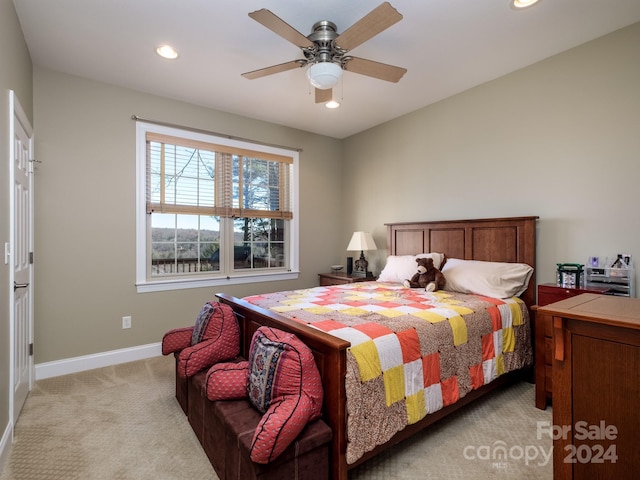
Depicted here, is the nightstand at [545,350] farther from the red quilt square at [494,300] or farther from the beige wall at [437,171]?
the beige wall at [437,171]

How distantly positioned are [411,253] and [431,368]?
2.16m

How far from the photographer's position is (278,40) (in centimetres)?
257

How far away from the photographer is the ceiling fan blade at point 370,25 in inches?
68.5

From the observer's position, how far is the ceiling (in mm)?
2225

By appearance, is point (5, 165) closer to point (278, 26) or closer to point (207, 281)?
point (278, 26)

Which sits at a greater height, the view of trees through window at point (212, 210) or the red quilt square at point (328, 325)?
the view of trees through window at point (212, 210)

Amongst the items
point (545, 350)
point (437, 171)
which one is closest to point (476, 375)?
point (545, 350)

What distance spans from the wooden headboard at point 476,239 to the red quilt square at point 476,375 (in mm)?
1033

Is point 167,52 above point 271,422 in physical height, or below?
above

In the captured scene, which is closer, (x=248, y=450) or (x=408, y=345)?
(x=248, y=450)

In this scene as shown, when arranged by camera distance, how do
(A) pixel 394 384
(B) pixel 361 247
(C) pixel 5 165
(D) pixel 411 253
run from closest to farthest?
(A) pixel 394 384
(C) pixel 5 165
(D) pixel 411 253
(B) pixel 361 247

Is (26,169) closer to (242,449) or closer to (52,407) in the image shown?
(52,407)

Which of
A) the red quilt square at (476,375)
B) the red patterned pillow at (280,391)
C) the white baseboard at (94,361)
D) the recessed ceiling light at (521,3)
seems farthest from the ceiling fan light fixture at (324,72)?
the white baseboard at (94,361)

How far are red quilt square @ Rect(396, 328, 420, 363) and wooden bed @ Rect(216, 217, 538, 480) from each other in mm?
414
